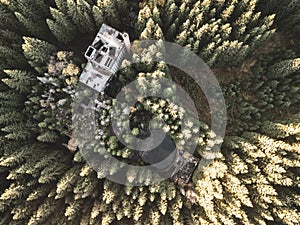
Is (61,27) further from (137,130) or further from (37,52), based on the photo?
(137,130)

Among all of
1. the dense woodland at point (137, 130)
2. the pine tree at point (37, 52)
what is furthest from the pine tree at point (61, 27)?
the pine tree at point (37, 52)

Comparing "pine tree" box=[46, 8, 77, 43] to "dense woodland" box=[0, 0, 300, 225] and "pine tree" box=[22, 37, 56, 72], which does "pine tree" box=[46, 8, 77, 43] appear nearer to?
"dense woodland" box=[0, 0, 300, 225]

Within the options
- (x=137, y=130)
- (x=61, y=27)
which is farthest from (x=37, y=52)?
(x=137, y=130)

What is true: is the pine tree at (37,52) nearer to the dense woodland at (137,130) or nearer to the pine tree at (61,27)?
the dense woodland at (137,130)

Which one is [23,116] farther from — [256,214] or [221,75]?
[256,214]

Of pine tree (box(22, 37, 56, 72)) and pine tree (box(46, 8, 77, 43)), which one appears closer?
pine tree (box(22, 37, 56, 72))

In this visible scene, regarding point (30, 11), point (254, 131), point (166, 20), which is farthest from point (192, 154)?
point (30, 11)

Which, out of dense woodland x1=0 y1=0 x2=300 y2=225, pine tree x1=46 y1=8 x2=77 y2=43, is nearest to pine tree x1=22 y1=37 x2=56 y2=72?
dense woodland x1=0 y1=0 x2=300 y2=225

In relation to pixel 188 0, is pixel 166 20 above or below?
below
